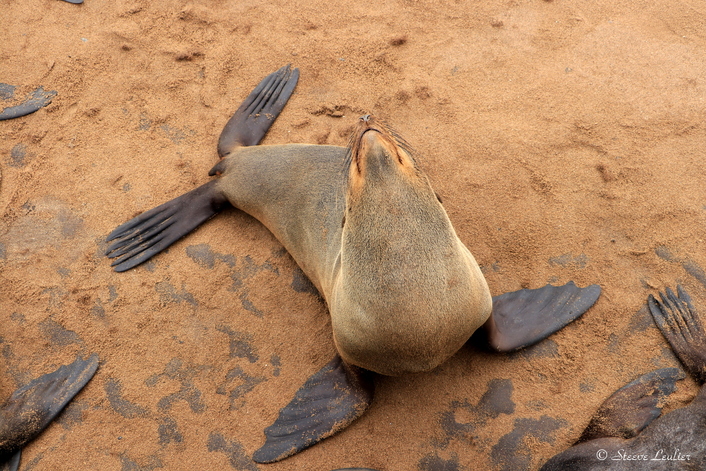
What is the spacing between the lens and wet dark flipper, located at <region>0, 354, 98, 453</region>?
10.3 feet

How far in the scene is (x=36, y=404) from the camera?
3.23 m

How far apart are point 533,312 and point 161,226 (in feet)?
8.48

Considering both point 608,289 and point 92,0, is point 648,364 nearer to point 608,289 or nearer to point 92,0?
point 608,289

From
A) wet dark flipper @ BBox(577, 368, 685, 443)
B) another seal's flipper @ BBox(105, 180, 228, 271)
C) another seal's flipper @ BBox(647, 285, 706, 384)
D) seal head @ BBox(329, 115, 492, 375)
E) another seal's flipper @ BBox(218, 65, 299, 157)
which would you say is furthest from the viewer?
another seal's flipper @ BBox(218, 65, 299, 157)

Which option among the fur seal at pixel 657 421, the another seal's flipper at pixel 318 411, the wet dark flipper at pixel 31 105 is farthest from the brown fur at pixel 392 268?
the wet dark flipper at pixel 31 105

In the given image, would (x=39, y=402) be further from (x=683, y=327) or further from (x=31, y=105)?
(x=683, y=327)

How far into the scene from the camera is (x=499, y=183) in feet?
12.6

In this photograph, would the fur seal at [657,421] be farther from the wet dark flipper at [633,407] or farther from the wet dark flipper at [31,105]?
the wet dark flipper at [31,105]

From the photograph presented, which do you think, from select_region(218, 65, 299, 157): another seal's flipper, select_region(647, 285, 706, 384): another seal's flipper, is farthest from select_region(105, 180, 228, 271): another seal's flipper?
select_region(647, 285, 706, 384): another seal's flipper

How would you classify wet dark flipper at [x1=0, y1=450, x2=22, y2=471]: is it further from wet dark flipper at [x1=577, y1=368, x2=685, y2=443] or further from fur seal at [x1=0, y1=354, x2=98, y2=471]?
wet dark flipper at [x1=577, y1=368, x2=685, y2=443]

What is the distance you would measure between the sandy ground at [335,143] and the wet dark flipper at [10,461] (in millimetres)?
61

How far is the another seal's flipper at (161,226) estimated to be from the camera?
12.5ft

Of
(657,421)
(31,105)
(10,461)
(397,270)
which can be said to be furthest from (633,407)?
(31,105)

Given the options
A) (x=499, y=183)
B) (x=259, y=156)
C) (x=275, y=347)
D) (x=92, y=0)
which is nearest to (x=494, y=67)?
(x=499, y=183)
